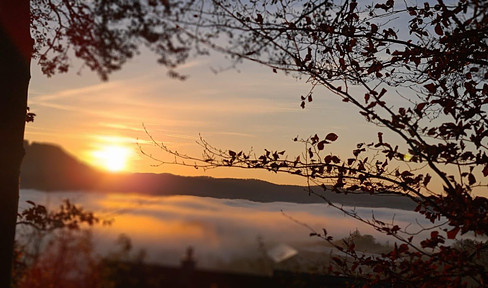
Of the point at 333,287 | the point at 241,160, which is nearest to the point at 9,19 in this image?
the point at 241,160

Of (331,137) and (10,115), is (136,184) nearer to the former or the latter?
(10,115)

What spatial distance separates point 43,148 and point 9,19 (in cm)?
147

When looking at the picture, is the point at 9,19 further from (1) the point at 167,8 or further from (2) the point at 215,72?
(2) the point at 215,72

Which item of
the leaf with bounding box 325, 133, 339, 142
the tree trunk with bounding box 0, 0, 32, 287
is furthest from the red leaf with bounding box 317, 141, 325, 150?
the tree trunk with bounding box 0, 0, 32, 287

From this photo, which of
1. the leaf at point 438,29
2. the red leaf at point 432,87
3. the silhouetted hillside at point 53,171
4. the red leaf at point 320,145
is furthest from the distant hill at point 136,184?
the leaf at point 438,29

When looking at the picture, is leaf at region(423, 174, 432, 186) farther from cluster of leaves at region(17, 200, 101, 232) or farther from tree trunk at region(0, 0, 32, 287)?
tree trunk at region(0, 0, 32, 287)

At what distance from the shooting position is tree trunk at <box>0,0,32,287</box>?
4.97m

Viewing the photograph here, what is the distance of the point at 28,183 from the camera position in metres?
6.15

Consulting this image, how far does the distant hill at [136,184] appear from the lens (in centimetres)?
468

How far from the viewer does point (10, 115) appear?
16.5 feet

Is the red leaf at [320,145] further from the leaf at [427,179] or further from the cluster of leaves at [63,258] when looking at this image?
the cluster of leaves at [63,258]

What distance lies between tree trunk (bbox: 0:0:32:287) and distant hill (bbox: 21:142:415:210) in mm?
443

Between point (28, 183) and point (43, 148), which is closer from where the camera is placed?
point (43, 148)

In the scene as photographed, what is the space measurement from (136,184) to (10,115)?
60.6 inches
